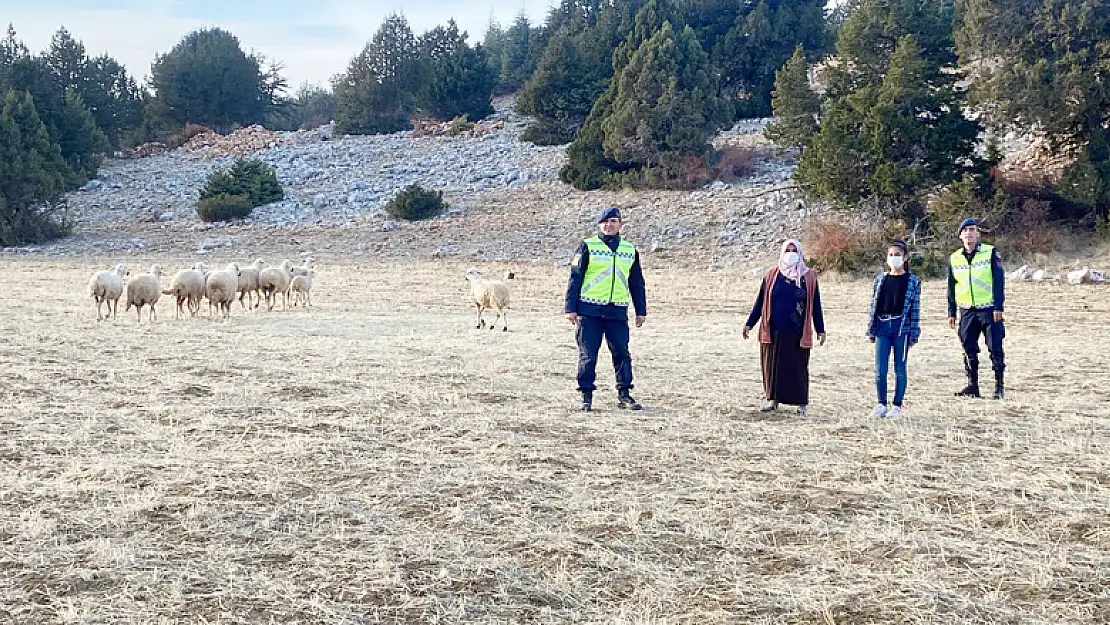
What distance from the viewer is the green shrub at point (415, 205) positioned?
3262 cm

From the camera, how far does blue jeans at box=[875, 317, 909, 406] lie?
27.1ft

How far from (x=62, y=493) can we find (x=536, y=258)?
21.6m

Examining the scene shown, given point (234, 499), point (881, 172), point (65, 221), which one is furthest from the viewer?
point (65, 221)

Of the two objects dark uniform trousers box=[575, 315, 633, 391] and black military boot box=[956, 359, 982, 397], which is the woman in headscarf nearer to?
dark uniform trousers box=[575, 315, 633, 391]

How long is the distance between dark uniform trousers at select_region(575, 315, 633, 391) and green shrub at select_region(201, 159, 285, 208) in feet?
96.4

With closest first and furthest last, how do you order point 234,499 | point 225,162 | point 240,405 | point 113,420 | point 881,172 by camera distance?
point 234,499 → point 113,420 → point 240,405 → point 881,172 → point 225,162

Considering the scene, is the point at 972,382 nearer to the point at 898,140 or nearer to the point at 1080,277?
the point at 1080,277

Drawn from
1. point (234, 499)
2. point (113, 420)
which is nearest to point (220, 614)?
point (234, 499)

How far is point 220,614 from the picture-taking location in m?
4.13

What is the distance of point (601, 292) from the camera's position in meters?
8.24

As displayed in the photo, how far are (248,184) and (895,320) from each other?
31.6 m

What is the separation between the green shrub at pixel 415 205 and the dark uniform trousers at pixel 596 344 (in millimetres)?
24837

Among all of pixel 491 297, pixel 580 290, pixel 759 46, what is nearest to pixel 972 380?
pixel 580 290

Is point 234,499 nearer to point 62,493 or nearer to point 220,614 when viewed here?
point 62,493
